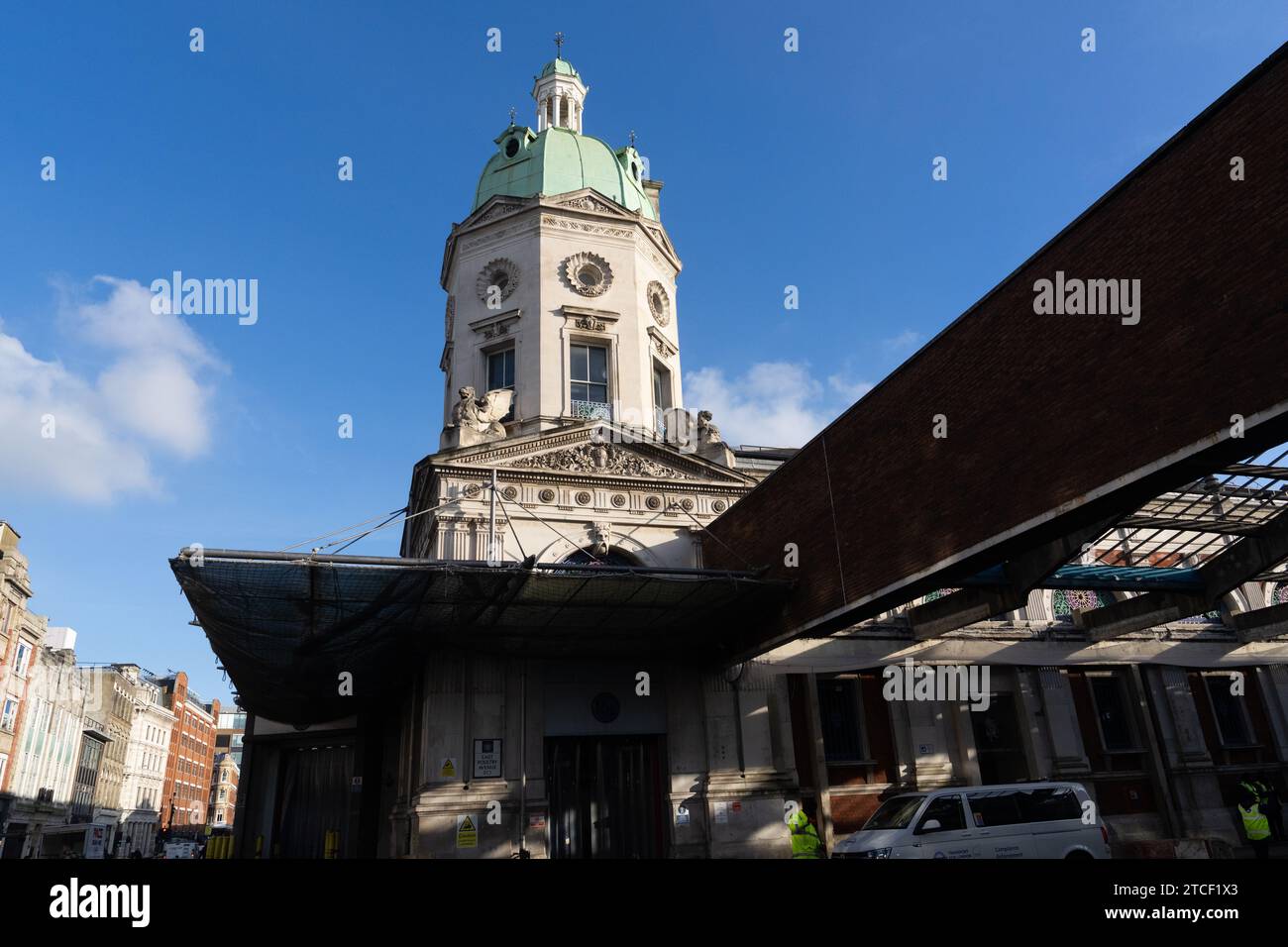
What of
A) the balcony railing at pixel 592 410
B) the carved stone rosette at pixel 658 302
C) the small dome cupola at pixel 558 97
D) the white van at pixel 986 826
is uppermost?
the small dome cupola at pixel 558 97

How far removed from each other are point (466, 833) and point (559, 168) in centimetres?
2307

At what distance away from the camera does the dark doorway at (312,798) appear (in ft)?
99.3

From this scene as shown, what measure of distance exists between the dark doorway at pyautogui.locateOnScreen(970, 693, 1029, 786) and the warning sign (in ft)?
48.3

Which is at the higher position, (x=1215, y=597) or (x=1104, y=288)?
(x=1104, y=288)

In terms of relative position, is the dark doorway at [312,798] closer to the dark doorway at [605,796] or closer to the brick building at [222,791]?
the dark doorway at [605,796]

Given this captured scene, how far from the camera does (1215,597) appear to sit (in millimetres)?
19188

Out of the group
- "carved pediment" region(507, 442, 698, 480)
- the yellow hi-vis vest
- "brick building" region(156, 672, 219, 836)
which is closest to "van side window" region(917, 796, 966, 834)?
the yellow hi-vis vest

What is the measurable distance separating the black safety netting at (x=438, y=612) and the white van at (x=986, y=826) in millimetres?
5147

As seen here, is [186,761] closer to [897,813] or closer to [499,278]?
[499,278]

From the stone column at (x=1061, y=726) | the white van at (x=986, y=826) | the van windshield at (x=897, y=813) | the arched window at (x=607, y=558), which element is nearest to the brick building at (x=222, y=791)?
the arched window at (x=607, y=558)
